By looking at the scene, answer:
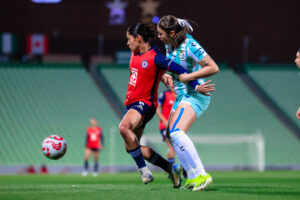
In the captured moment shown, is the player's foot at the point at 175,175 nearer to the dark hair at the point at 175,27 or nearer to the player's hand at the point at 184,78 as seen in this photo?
the player's hand at the point at 184,78

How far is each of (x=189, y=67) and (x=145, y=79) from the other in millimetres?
651

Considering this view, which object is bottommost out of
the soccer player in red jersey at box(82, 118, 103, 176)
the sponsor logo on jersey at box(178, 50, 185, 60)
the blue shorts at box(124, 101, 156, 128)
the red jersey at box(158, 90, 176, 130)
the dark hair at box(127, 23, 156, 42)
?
the soccer player in red jersey at box(82, 118, 103, 176)

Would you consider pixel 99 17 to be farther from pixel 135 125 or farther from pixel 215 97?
pixel 135 125

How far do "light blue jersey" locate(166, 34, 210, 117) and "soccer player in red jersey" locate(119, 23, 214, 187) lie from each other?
163mm

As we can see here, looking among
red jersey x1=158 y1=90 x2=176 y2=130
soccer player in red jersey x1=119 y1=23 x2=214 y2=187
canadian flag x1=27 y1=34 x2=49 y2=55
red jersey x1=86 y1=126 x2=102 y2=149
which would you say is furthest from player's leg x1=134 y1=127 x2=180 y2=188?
canadian flag x1=27 y1=34 x2=49 y2=55

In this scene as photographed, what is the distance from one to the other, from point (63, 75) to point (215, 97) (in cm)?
698

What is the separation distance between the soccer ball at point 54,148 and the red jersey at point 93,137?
32.4ft

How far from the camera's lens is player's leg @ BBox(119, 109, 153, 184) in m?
6.47

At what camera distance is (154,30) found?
7.04 metres

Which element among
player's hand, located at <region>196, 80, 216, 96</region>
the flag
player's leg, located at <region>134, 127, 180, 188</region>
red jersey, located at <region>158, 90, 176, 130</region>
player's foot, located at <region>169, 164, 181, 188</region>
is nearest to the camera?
player's hand, located at <region>196, 80, 216, 96</region>

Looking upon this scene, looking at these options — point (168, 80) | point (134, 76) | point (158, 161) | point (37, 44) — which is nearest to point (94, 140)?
point (37, 44)

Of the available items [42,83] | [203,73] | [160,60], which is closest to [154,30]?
[160,60]

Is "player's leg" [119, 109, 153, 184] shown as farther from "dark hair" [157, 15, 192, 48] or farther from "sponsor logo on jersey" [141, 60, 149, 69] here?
"dark hair" [157, 15, 192, 48]

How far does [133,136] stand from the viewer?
21.5 feet
